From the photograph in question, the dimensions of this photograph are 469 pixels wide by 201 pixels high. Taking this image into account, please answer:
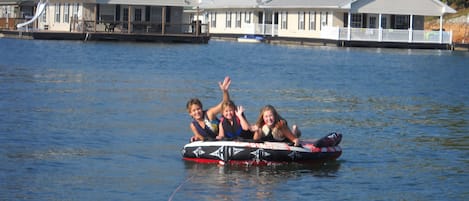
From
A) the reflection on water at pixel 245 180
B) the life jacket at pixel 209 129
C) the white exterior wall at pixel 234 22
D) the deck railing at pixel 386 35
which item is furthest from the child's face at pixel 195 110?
the white exterior wall at pixel 234 22

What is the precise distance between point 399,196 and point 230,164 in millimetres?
3278

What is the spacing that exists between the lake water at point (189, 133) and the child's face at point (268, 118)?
84 cm

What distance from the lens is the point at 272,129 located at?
61.4 feet

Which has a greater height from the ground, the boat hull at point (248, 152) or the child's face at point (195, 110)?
the child's face at point (195, 110)

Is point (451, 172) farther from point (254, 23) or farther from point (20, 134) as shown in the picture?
point (254, 23)

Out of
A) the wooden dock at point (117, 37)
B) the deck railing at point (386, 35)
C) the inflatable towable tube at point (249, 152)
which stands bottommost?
the inflatable towable tube at point (249, 152)

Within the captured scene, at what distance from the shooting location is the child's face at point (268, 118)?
18406mm

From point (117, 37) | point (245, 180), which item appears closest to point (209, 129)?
Answer: point (245, 180)

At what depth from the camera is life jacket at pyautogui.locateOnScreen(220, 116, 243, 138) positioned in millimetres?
18719

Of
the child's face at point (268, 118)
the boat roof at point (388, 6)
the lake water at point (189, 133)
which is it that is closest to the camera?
the lake water at point (189, 133)

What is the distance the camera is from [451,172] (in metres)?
19.4

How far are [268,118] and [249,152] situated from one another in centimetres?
68

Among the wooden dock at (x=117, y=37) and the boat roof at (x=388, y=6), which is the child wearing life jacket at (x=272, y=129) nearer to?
the wooden dock at (x=117, y=37)

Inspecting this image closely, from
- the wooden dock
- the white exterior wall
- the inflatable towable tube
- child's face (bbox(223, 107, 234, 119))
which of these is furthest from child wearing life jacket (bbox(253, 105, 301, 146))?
the white exterior wall
